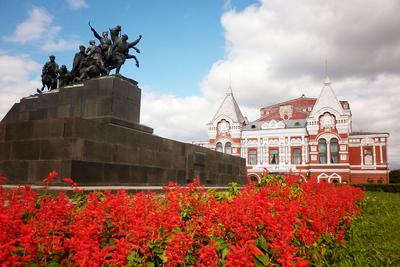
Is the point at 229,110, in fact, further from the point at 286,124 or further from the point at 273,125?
the point at 286,124

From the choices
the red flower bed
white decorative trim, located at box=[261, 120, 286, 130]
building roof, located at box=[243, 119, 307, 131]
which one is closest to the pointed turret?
building roof, located at box=[243, 119, 307, 131]

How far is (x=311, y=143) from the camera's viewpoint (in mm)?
41000

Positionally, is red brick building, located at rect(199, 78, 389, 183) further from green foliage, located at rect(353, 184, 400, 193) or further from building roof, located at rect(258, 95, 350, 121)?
green foliage, located at rect(353, 184, 400, 193)

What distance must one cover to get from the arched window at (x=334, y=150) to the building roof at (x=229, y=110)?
1325 cm

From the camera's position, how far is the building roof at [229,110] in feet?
152

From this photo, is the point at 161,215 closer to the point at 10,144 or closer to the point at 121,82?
the point at 10,144

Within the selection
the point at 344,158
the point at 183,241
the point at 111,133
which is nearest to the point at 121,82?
the point at 111,133

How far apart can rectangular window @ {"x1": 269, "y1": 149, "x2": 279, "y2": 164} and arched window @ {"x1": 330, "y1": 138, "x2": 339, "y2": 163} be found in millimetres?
7101

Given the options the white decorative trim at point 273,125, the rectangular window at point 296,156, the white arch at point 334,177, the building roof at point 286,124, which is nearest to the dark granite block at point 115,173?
the white arch at point 334,177

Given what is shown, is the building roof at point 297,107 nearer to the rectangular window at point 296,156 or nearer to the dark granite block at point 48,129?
the rectangular window at point 296,156

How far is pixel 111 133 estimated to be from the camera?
10.1 metres

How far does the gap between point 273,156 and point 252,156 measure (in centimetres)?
299

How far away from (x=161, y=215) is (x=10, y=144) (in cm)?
839

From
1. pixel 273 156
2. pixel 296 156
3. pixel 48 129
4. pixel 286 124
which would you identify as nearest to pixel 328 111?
pixel 286 124
